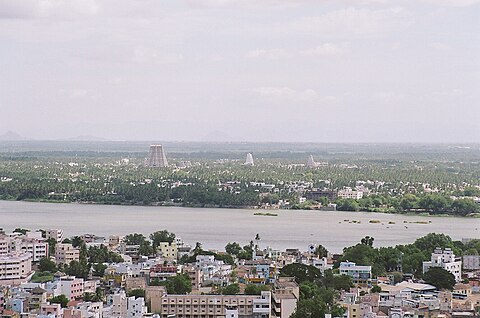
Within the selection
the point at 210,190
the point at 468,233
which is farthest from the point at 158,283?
the point at 210,190

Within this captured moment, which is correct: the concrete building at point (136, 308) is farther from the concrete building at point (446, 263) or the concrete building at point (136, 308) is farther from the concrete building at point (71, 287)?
the concrete building at point (446, 263)

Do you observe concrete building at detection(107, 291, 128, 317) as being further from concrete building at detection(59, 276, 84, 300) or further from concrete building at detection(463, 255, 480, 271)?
concrete building at detection(463, 255, 480, 271)

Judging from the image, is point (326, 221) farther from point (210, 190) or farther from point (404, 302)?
point (404, 302)

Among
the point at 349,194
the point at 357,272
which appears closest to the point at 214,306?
the point at 357,272

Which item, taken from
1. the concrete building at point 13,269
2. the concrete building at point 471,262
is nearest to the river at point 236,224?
the concrete building at point 471,262

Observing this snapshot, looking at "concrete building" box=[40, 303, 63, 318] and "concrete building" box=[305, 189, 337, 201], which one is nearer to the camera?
"concrete building" box=[40, 303, 63, 318]

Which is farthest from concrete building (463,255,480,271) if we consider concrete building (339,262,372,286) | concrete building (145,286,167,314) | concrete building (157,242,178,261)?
concrete building (145,286,167,314)
